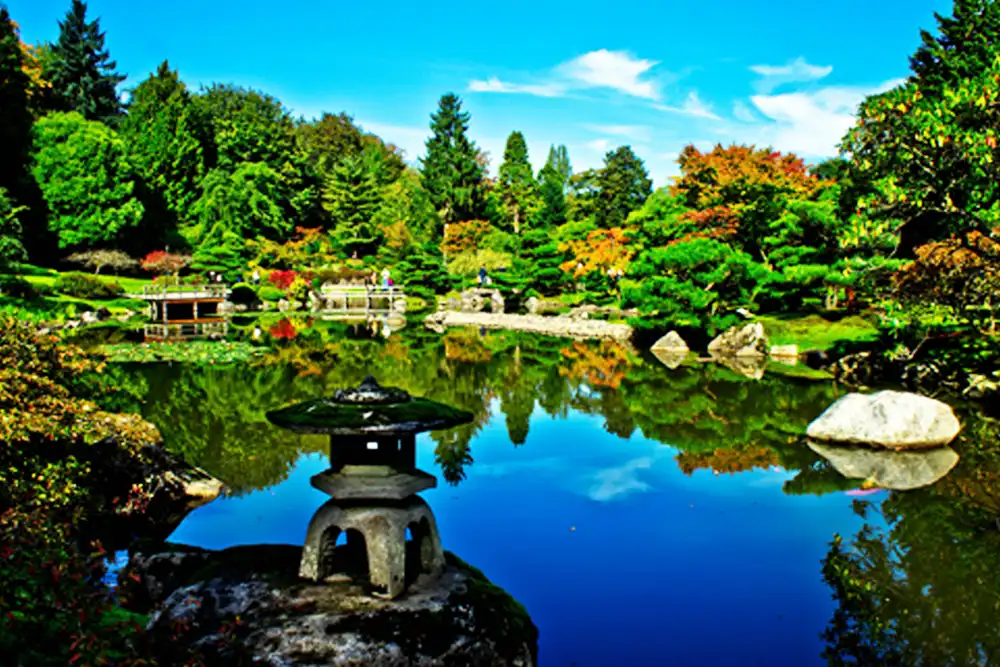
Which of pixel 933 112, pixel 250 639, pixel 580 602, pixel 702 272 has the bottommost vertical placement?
→ pixel 580 602

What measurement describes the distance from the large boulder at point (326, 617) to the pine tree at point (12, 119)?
3545cm

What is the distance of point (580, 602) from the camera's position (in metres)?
5.63

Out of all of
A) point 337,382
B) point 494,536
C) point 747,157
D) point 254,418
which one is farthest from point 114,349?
point 747,157

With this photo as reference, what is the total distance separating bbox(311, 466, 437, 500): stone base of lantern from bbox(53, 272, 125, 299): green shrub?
28850 mm

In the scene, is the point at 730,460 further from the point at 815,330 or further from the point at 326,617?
the point at 815,330

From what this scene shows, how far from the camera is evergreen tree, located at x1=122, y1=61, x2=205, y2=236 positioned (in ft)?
140

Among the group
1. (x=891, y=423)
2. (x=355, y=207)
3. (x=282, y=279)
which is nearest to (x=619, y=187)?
(x=355, y=207)

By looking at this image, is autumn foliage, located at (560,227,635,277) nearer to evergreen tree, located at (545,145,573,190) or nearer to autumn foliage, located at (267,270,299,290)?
autumn foliage, located at (267,270,299,290)

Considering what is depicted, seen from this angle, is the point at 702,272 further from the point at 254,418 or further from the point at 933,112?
the point at 254,418

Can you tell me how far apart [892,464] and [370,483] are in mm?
7346

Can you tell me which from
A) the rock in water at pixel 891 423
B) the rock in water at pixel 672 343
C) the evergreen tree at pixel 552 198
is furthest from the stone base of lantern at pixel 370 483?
the evergreen tree at pixel 552 198

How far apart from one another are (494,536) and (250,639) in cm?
314

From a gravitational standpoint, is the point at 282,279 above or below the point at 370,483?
above

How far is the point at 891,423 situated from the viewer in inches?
389
